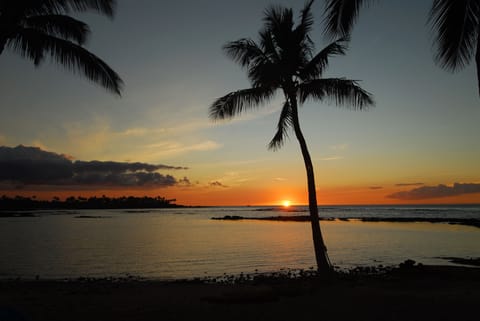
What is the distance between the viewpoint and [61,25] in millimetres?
10305

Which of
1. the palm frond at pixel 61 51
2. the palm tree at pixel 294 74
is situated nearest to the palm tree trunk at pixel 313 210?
the palm tree at pixel 294 74

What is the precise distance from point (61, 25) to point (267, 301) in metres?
9.79

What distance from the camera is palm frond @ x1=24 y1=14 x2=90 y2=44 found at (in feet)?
33.3

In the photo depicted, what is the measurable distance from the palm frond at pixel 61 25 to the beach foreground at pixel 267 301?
25.0 feet

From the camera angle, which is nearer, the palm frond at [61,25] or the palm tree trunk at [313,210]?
the palm frond at [61,25]

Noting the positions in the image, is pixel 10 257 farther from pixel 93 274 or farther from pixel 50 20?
pixel 50 20

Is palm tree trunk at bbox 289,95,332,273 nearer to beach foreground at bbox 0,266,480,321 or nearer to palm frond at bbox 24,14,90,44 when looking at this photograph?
beach foreground at bbox 0,266,480,321

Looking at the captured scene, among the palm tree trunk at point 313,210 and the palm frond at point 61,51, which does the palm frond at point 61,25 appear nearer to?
the palm frond at point 61,51

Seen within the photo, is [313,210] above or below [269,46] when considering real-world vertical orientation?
below

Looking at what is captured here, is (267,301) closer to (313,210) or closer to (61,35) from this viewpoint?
(313,210)

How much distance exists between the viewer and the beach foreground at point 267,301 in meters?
8.61

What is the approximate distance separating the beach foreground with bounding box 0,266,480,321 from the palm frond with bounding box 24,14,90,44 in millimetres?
7612

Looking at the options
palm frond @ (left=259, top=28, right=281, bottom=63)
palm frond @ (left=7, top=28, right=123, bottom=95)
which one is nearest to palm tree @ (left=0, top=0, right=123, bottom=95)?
palm frond @ (left=7, top=28, right=123, bottom=95)

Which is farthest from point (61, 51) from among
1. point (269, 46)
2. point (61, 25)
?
point (269, 46)
